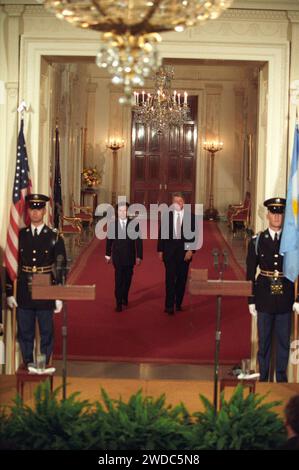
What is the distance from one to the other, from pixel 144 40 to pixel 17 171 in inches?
168

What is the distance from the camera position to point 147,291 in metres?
14.1

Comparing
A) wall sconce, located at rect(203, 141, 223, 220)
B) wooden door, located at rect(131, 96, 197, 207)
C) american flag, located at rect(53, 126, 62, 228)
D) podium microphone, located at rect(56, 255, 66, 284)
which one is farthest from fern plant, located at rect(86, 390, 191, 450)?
wooden door, located at rect(131, 96, 197, 207)

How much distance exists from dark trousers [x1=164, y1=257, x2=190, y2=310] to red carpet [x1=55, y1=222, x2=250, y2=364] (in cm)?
20

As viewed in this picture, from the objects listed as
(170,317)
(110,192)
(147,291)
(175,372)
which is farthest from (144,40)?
(110,192)

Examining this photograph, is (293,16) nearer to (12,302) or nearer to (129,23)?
(12,302)

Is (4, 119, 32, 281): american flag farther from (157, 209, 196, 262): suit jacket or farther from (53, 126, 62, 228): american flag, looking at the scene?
(53, 126, 62, 228): american flag

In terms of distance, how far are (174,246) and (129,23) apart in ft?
25.0

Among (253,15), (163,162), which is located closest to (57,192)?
(253,15)

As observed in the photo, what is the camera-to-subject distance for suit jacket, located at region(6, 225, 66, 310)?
28.9 ft

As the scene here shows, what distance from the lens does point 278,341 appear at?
348 inches

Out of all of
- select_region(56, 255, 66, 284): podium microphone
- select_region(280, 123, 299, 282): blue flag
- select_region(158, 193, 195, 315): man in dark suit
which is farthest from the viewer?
select_region(158, 193, 195, 315): man in dark suit

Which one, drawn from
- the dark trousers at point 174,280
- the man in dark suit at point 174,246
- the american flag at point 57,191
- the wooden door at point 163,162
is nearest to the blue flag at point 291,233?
the man in dark suit at point 174,246

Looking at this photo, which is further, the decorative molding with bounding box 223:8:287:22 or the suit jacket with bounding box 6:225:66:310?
the decorative molding with bounding box 223:8:287:22
